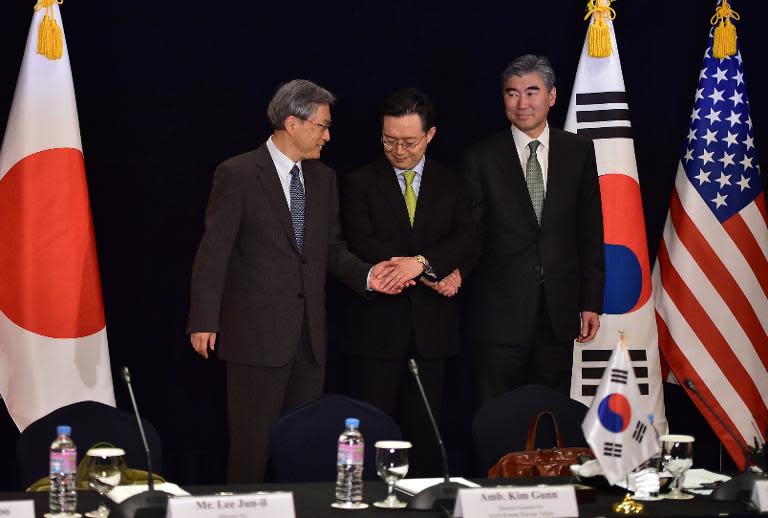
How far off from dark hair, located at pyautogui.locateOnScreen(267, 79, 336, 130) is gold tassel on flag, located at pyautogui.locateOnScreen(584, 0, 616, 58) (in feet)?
4.34

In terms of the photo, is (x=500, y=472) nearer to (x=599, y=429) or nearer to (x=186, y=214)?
(x=599, y=429)

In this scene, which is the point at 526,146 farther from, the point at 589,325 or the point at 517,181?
the point at 589,325

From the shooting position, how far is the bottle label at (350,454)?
122 inches

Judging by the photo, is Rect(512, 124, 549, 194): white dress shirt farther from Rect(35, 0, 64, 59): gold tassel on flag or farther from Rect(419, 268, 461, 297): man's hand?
Rect(35, 0, 64, 59): gold tassel on flag

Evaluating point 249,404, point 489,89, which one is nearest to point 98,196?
point 249,404

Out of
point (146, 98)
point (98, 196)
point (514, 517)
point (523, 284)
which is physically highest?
point (146, 98)

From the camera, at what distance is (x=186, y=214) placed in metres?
5.50

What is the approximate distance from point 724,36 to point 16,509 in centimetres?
399

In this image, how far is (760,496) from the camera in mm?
3043

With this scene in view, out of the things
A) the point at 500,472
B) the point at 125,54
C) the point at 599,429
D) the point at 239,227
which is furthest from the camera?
the point at 125,54

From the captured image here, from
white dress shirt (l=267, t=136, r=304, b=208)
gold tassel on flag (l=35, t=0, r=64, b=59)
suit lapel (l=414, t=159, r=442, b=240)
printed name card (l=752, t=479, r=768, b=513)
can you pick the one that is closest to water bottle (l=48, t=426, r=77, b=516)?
printed name card (l=752, t=479, r=768, b=513)

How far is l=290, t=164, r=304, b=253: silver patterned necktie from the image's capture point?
4.82 metres

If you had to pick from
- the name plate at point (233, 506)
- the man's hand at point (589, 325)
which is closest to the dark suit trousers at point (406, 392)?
the man's hand at point (589, 325)

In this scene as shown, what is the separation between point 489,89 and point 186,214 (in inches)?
59.2
